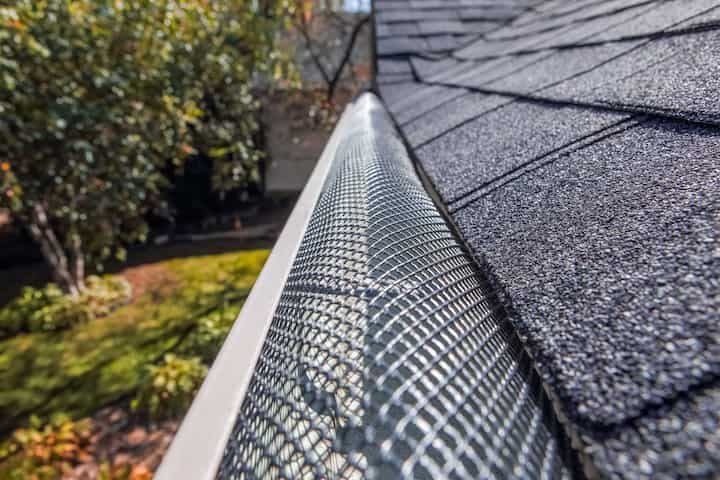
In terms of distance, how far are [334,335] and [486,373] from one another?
0.72ft

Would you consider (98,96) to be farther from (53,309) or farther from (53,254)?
(53,309)

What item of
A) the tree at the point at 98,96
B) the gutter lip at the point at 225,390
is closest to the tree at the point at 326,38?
the tree at the point at 98,96

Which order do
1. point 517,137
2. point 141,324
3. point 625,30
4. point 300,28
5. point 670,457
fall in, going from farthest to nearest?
point 300,28
point 141,324
point 625,30
point 517,137
point 670,457

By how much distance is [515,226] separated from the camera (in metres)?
0.77

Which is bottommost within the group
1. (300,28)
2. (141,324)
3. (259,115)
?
(141,324)

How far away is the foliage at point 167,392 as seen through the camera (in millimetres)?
4160

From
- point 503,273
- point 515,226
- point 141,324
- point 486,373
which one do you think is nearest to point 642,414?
point 486,373

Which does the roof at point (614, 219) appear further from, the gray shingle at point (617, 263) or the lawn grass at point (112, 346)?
the lawn grass at point (112, 346)

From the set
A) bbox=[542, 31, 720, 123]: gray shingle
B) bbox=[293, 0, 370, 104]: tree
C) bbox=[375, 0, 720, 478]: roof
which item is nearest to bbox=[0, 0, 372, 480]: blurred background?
bbox=[293, 0, 370, 104]: tree

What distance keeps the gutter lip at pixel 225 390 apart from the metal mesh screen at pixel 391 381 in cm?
2

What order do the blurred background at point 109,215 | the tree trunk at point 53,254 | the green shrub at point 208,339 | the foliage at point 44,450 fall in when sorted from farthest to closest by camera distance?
1. the tree trunk at point 53,254
2. the green shrub at point 208,339
3. the blurred background at point 109,215
4. the foliage at point 44,450

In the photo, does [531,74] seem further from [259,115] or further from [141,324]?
[259,115]

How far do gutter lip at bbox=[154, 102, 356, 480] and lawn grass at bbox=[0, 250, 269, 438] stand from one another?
4.62 meters

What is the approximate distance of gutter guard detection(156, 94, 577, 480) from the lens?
0.43 metres
